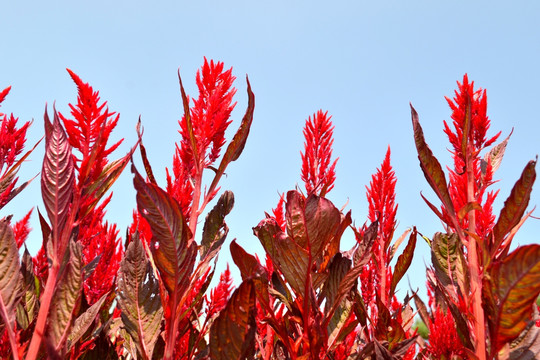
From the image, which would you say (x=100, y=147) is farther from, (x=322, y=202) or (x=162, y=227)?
(x=322, y=202)

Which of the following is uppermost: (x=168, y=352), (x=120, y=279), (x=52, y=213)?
(x=52, y=213)

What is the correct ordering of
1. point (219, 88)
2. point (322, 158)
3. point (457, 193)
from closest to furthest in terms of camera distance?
point (219, 88) < point (457, 193) < point (322, 158)

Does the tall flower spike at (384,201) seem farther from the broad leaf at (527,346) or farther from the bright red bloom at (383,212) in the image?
the broad leaf at (527,346)

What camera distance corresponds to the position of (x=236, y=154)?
1.44m

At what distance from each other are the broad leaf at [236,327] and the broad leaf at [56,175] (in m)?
0.50

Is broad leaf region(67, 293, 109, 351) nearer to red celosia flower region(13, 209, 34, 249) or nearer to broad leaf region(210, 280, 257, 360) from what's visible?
broad leaf region(210, 280, 257, 360)

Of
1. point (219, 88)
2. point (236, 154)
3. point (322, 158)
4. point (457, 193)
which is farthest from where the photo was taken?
point (322, 158)

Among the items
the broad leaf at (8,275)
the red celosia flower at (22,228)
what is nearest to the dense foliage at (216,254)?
the broad leaf at (8,275)

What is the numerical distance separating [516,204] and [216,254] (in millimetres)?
903

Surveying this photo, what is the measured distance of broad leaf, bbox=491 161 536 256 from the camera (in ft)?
3.93

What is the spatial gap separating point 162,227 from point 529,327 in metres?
1.09

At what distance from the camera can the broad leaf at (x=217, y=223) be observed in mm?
1459

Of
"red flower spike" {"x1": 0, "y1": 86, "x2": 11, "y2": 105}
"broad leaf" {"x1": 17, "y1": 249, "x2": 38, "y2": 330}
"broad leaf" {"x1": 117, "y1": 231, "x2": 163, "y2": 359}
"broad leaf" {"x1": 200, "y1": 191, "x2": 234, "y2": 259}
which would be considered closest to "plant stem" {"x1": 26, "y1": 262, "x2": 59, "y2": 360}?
"broad leaf" {"x1": 117, "y1": 231, "x2": 163, "y2": 359}

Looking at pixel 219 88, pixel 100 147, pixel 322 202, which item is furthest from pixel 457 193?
pixel 100 147
